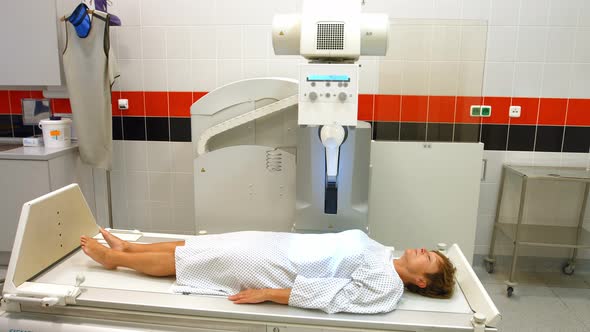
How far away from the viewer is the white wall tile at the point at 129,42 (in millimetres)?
3078

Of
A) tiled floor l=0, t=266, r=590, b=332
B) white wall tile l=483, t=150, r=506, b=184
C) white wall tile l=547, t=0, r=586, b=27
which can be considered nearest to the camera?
tiled floor l=0, t=266, r=590, b=332

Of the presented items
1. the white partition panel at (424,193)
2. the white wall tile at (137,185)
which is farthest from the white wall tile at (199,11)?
the white partition panel at (424,193)

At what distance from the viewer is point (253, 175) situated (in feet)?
8.23

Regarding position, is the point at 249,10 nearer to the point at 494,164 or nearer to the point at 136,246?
the point at 136,246

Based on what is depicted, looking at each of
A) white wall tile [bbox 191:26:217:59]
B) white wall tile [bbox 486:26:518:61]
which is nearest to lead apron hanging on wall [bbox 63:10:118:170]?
white wall tile [bbox 191:26:217:59]

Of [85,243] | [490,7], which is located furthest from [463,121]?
[85,243]

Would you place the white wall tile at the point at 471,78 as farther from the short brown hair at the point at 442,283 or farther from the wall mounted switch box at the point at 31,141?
the wall mounted switch box at the point at 31,141

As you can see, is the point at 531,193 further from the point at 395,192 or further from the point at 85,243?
the point at 85,243

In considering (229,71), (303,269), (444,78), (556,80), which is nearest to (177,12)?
(229,71)

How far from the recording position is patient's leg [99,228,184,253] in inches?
80.4

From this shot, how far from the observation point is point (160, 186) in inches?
130

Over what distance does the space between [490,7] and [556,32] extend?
467 mm

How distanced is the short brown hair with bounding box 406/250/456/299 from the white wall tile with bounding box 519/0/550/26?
1918 millimetres

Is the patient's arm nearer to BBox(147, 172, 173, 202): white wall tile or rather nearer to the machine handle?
the machine handle
